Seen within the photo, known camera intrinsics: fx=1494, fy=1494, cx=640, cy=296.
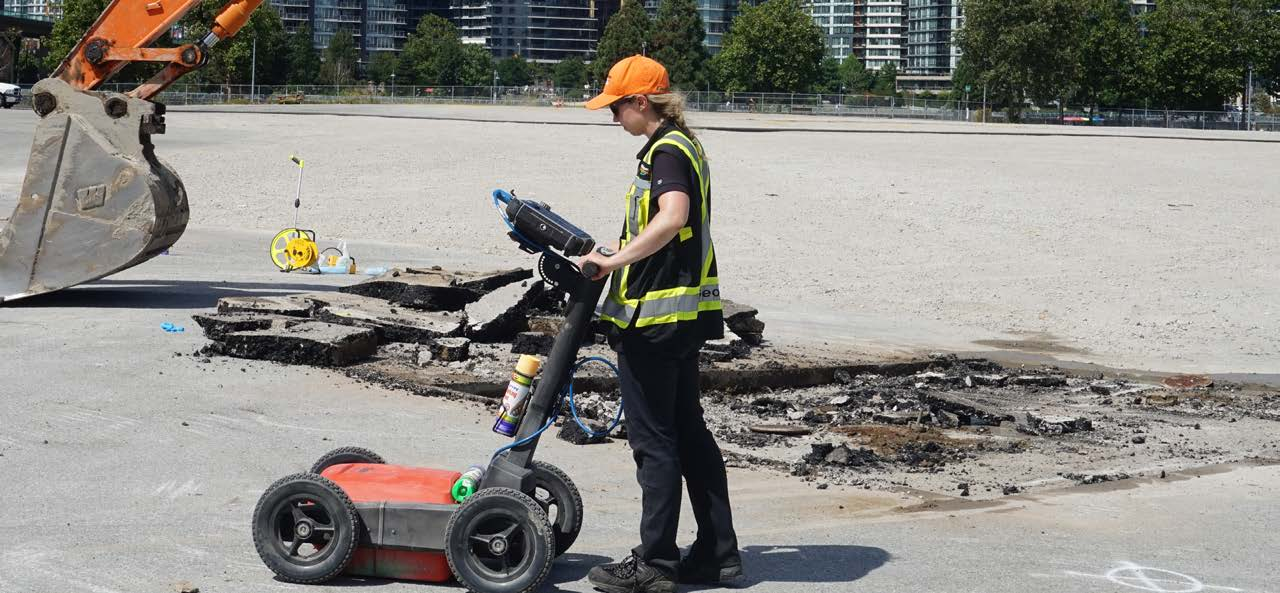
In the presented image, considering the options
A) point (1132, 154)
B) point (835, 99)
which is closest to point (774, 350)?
point (1132, 154)

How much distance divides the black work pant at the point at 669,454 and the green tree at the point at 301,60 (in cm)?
13489

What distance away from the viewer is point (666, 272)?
221 inches

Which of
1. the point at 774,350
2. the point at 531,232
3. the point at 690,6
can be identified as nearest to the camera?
the point at 531,232

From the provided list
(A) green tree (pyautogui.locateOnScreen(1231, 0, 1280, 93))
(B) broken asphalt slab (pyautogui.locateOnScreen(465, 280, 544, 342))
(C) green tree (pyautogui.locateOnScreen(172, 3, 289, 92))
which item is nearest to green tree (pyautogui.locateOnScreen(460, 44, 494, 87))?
(C) green tree (pyautogui.locateOnScreen(172, 3, 289, 92))

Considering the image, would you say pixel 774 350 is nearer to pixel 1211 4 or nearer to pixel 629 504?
pixel 629 504

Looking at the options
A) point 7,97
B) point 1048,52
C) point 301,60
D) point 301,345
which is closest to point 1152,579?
point 301,345

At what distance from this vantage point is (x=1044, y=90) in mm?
109312

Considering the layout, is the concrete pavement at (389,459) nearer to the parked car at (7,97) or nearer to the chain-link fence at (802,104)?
the parked car at (7,97)

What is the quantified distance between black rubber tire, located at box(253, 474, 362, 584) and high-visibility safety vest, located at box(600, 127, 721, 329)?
49.4 inches

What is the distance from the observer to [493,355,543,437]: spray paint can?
5805mm

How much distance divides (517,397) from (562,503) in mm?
565

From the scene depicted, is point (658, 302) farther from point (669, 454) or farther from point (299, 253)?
point (299, 253)

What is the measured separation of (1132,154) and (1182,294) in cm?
1907

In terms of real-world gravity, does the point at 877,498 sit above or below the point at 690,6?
below
